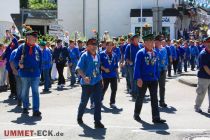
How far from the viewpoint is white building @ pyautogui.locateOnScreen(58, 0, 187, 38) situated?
169 ft

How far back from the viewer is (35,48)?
468 inches

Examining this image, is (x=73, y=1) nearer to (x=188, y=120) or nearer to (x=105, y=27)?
(x=105, y=27)

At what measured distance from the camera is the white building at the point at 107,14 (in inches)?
2029

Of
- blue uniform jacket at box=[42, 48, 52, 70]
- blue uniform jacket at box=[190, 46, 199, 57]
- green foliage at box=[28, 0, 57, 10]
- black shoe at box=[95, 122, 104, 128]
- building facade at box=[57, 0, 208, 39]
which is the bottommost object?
black shoe at box=[95, 122, 104, 128]

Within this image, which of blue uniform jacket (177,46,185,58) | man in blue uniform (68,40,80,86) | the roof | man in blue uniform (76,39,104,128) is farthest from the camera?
the roof

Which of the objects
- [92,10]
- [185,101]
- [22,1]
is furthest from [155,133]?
[22,1]

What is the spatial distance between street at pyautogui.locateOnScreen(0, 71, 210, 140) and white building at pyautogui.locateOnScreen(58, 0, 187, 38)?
36.7 meters

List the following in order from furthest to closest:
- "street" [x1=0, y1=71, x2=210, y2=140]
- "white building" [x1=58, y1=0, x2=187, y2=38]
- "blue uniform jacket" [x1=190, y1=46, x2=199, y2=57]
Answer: "white building" [x1=58, y1=0, x2=187, y2=38]
"blue uniform jacket" [x1=190, y1=46, x2=199, y2=57]
"street" [x1=0, y1=71, x2=210, y2=140]

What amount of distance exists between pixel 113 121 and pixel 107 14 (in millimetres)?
42236

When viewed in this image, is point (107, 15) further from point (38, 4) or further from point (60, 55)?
point (38, 4)

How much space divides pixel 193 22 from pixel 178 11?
44.6ft

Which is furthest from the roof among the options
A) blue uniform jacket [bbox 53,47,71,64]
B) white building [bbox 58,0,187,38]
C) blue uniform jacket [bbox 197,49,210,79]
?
blue uniform jacket [bbox 197,49,210,79]

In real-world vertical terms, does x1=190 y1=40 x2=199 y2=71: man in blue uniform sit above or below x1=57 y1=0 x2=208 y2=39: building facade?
below

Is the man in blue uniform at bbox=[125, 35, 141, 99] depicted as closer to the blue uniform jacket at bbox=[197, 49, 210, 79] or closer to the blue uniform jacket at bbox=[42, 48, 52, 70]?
the blue uniform jacket at bbox=[197, 49, 210, 79]
